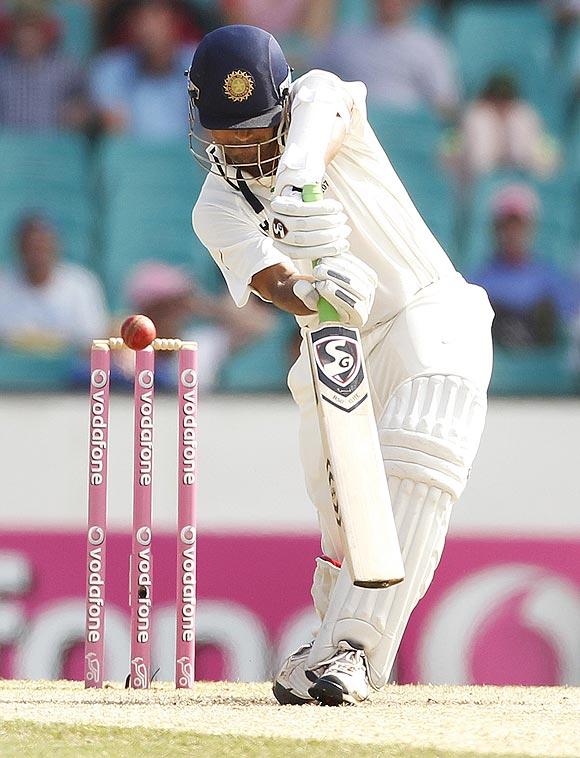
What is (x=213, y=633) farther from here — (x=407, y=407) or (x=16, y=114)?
(x=16, y=114)

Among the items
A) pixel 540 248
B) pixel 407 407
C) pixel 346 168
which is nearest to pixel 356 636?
pixel 407 407


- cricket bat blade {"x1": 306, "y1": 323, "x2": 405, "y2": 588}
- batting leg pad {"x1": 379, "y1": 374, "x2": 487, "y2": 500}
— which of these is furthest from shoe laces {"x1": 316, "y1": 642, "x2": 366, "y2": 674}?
batting leg pad {"x1": 379, "y1": 374, "x2": 487, "y2": 500}

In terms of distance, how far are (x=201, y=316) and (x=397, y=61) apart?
1245 millimetres

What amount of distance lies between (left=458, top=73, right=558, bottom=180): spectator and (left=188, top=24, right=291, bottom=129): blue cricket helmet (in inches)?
117

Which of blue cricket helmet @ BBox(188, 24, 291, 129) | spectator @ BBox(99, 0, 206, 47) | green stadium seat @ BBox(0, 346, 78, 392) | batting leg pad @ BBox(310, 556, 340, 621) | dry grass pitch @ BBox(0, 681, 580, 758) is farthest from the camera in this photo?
spectator @ BBox(99, 0, 206, 47)

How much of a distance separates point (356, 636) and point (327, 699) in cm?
12

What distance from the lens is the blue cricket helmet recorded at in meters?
2.70

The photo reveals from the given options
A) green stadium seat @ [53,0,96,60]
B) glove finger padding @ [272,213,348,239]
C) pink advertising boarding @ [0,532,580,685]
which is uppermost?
green stadium seat @ [53,0,96,60]

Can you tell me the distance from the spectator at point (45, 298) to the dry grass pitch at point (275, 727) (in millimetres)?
2548

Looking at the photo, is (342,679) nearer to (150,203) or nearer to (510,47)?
(150,203)

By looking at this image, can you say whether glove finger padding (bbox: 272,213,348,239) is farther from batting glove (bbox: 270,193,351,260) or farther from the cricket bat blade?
the cricket bat blade

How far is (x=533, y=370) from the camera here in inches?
212

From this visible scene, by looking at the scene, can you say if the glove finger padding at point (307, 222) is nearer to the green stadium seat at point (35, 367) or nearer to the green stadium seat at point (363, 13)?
the green stadium seat at point (35, 367)

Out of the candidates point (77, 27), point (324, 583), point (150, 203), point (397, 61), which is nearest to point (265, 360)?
point (150, 203)
